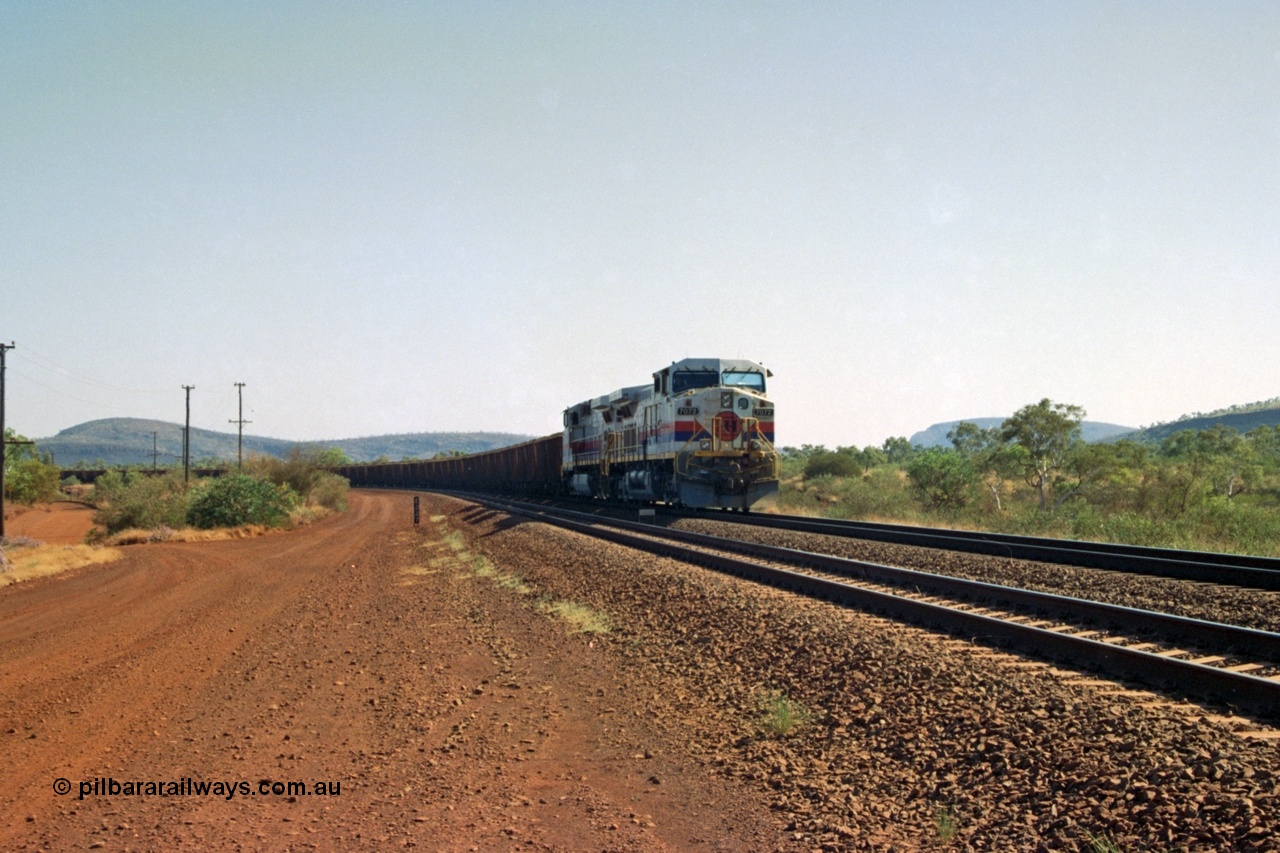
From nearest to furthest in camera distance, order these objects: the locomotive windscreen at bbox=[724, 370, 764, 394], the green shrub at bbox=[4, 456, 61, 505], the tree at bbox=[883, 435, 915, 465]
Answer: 1. the locomotive windscreen at bbox=[724, 370, 764, 394]
2. the green shrub at bbox=[4, 456, 61, 505]
3. the tree at bbox=[883, 435, 915, 465]

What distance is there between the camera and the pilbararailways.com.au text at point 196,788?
5387mm

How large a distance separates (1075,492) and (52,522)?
52626 mm

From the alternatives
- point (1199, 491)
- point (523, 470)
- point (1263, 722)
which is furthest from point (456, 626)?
point (523, 470)

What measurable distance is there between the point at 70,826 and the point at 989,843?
4.77 metres

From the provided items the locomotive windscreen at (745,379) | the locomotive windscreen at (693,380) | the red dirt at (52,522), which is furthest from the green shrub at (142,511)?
the locomotive windscreen at (745,379)

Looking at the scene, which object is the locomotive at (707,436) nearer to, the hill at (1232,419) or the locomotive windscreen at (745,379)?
the locomotive windscreen at (745,379)

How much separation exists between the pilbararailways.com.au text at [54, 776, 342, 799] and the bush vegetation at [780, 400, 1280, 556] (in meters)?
15.9

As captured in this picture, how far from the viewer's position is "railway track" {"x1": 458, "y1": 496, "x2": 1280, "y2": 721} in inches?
248

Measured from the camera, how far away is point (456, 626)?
1123cm

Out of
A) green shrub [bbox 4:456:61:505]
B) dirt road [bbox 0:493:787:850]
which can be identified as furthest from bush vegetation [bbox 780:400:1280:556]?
green shrub [bbox 4:456:61:505]

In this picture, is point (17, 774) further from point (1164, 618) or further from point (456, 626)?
point (1164, 618)

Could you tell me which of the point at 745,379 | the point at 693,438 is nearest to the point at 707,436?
the point at 693,438

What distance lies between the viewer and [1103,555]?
13.7 metres

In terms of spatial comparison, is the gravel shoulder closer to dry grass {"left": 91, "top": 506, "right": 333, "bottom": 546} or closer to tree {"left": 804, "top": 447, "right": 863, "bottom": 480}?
dry grass {"left": 91, "top": 506, "right": 333, "bottom": 546}
